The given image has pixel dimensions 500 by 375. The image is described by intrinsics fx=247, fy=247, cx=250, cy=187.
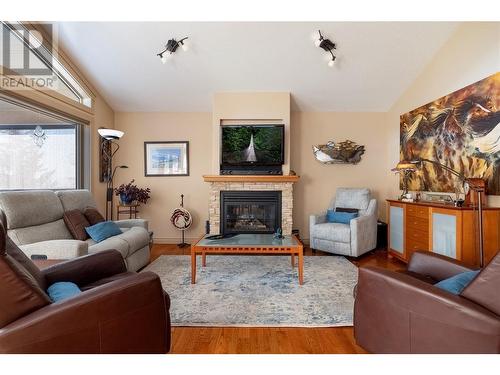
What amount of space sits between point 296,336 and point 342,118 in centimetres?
394

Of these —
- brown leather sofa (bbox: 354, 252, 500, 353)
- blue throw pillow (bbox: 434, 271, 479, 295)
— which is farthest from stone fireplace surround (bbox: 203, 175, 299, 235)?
blue throw pillow (bbox: 434, 271, 479, 295)

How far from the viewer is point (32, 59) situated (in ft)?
9.80

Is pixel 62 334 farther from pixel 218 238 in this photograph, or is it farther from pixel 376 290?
pixel 218 238

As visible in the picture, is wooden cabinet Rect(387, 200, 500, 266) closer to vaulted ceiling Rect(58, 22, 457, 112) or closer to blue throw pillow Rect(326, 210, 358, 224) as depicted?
blue throw pillow Rect(326, 210, 358, 224)

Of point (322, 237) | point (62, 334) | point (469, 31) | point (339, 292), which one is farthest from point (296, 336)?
point (469, 31)

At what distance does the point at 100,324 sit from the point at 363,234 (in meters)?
3.43

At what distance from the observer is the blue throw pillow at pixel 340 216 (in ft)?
12.7

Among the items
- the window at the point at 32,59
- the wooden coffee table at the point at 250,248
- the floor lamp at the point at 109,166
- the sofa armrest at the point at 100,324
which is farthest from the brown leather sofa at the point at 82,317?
the floor lamp at the point at 109,166

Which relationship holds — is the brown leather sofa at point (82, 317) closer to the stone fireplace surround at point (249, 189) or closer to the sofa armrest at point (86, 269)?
the sofa armrest at point (86, 269)

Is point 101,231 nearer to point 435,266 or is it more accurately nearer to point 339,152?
point 435,266

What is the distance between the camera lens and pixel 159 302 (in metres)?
1.26

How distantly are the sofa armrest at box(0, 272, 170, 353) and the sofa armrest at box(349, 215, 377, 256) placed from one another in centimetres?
294

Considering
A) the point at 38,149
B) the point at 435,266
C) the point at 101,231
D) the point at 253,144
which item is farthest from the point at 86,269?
the point at 253,144

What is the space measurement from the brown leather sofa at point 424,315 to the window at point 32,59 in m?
3.96
